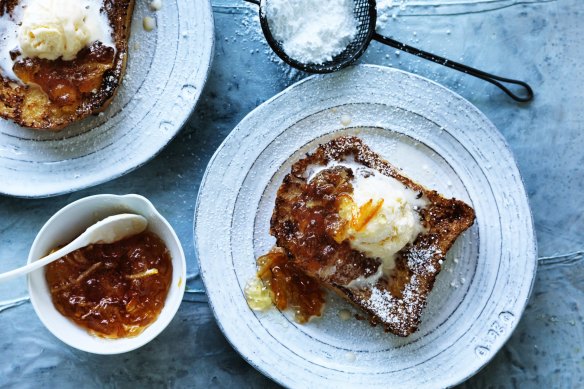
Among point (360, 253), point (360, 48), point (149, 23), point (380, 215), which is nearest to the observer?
point (380, 215)

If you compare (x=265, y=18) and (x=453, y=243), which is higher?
(x=265, y=18)

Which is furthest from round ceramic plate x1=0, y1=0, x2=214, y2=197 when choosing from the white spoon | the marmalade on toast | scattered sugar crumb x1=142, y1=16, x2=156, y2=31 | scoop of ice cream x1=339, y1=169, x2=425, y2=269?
scoop of ice cream x1=339, y1=169, x2=425, y2=269

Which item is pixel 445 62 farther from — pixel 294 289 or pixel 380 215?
pixel 294 289

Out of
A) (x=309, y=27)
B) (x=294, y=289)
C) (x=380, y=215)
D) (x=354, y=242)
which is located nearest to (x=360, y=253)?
(x=354, y=242)

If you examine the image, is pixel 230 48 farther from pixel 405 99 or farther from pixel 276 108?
pixel 405 99

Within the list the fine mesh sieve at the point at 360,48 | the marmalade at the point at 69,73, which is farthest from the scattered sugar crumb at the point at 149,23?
the fine mesh sieve at the point at 360,48

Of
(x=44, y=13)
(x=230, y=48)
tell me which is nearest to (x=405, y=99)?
(x=230, y=48)
